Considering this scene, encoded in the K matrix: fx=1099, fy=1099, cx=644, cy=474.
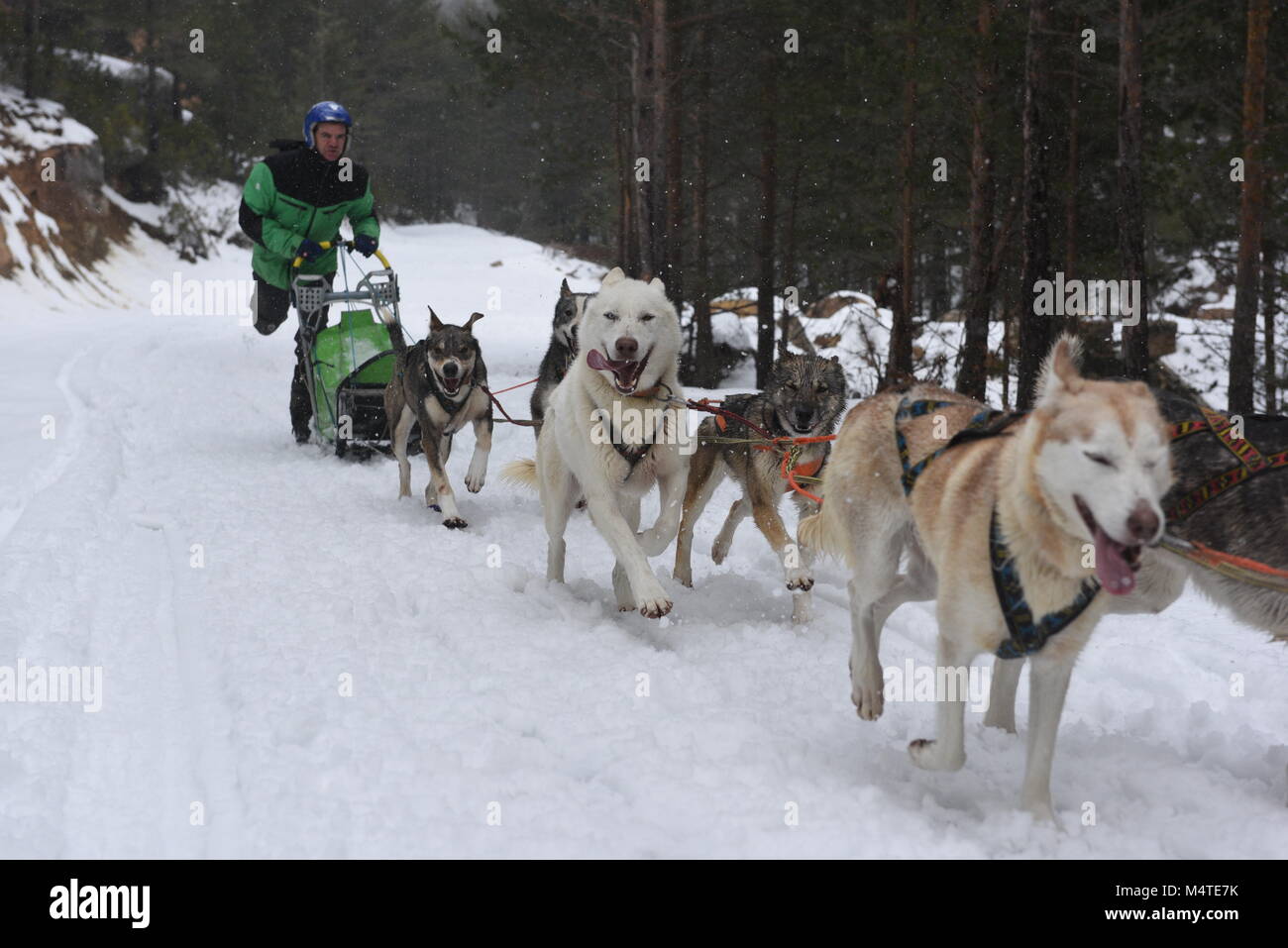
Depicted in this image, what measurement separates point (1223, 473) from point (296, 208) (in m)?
7.21

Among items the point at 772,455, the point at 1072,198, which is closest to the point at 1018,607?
the point at 772,455

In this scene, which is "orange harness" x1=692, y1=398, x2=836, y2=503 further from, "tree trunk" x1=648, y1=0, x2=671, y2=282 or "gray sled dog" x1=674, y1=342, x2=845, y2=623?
"tree trunk" x1=648, y1=0, x2=671, y2=282

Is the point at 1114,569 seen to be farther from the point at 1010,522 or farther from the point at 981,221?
the point at 981,221

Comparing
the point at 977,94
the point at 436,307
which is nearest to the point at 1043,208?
the point at 977,94

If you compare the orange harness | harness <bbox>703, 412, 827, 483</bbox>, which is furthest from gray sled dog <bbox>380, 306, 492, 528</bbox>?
harness <bbox>703, 412, 827, 483</bbox>

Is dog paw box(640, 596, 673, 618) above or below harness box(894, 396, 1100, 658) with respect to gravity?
below

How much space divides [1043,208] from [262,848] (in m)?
8.14

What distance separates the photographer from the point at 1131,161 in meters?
8.86

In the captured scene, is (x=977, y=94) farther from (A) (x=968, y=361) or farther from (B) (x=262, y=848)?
(B) (x=262, y=848)

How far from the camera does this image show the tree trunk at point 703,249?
14.5 meters

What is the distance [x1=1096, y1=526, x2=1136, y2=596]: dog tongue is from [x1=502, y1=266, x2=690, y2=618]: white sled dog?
2.26 meters

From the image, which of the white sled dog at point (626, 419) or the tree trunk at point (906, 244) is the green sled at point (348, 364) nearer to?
the white sled dog at point (626, 419)

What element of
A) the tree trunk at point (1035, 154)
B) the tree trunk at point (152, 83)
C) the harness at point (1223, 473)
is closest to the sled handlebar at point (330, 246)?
the tree trunk at point (1035, 154)

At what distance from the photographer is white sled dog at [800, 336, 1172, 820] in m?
2.40
